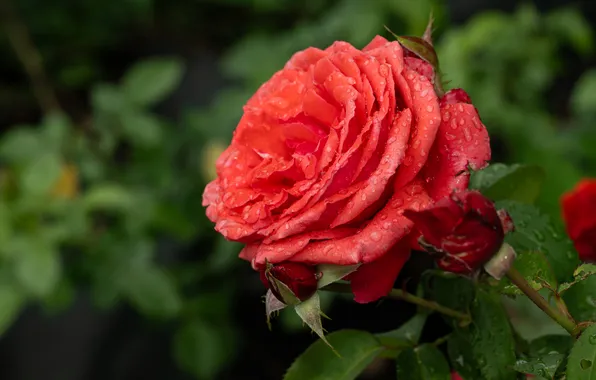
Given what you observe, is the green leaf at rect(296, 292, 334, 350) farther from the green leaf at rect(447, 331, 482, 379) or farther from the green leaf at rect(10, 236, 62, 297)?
the green leaf at rect(10, 236, 62, 297)

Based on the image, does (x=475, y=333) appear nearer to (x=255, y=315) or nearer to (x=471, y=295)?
(x=471, y=295)

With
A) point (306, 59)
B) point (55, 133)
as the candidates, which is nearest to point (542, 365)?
point (306, 59)

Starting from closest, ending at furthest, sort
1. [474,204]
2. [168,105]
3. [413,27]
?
[474,204]
[413,27]
[168,105]

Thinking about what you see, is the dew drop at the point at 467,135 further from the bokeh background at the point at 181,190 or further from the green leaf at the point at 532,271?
the bokeh background at the point at 181,190

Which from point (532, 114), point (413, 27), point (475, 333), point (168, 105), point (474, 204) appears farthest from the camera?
point (168, 105)

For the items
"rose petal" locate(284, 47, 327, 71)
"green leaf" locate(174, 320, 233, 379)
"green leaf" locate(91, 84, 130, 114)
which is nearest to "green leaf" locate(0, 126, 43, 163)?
"green leaf" locate(91, 84, 130, 114)

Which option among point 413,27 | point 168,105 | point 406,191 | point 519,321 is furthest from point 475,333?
point 168,105

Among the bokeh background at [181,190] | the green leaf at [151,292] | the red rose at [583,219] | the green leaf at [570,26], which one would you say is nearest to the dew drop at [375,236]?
the red rose at [583,219]
